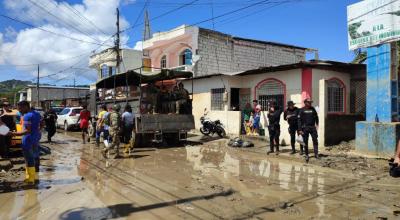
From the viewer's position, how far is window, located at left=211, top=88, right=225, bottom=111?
20917 millimetres

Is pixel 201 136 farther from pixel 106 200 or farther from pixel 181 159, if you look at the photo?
pixel 106 200

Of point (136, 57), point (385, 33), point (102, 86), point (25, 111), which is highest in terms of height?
point (136, 57)

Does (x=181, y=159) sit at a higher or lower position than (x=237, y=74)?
lower

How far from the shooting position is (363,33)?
42.8 ft

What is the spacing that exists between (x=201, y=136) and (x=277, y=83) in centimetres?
452

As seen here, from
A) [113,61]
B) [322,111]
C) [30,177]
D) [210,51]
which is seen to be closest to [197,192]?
[30,177]

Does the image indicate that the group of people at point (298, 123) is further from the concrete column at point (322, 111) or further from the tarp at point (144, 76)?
the tarp at point (144, 76)

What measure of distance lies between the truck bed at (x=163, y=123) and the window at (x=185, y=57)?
12.0 metres

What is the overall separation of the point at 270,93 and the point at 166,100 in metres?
5.53

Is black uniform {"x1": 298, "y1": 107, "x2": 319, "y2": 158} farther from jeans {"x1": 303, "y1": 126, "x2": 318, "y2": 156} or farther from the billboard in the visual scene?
the billboard

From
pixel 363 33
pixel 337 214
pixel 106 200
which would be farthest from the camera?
pixel 363 33

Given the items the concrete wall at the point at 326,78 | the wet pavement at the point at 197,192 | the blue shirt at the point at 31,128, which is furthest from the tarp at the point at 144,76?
the blue shirt at the point at 31,128

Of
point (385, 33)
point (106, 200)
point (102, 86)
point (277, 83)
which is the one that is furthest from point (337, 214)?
point (102, 86)

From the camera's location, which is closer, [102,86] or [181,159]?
[181,159]
